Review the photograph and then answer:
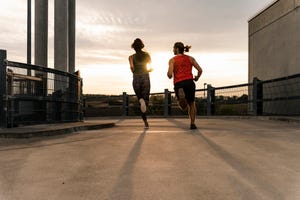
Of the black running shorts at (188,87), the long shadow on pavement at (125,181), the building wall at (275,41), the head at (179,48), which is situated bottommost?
the long shadow on pavement at (125,181)

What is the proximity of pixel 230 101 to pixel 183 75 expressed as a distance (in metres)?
8.39

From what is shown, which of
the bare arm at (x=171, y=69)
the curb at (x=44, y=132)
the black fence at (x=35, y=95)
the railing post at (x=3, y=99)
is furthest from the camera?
the bare arm at (x=171, y=69)

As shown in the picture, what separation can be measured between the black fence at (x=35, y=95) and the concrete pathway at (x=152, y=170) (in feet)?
6.20

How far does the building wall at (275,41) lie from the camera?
15.0 m

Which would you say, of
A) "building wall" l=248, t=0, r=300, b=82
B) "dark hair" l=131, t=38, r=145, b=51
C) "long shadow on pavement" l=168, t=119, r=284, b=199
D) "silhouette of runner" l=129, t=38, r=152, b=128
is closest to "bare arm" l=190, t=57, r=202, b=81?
"silhouette of runner" l=129, t=38, r=152, b=128

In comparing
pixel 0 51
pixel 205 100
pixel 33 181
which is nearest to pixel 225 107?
pixel 205 100

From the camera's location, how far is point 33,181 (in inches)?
134

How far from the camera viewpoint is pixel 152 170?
12.3 ft

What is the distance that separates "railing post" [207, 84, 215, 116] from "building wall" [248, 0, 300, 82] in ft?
8.98

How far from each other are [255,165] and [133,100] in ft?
55.9

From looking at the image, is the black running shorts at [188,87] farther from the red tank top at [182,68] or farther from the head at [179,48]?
the head at [179,48]

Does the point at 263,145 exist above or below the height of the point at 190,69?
below

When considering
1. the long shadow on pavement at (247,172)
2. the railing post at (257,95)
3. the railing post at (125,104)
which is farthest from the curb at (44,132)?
the railing post at (125,104)

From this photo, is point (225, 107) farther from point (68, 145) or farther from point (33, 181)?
point (33, 181)
